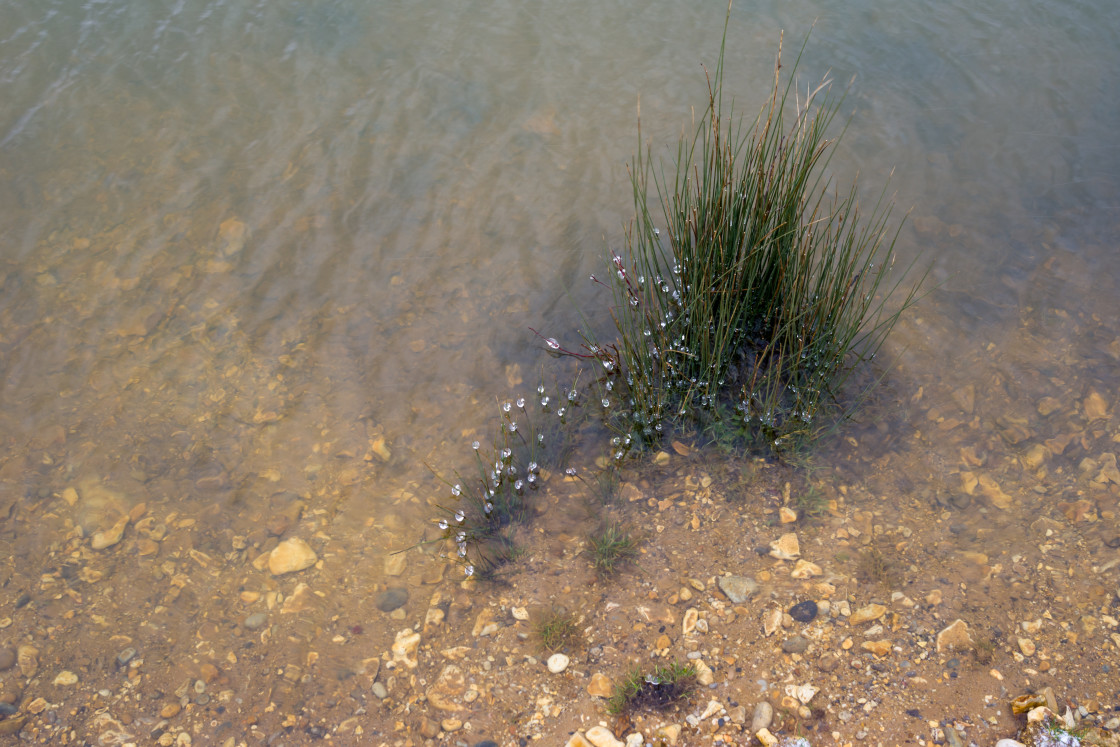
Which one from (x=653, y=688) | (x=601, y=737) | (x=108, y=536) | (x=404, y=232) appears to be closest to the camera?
(x=601, y=737)

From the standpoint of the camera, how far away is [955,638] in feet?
8.78

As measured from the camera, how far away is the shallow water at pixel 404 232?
3543mm

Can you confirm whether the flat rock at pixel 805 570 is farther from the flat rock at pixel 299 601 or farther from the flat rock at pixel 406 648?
the flat rock at pixel 299 601

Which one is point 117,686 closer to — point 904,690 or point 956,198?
point 904,690

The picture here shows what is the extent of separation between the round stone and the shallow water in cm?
75

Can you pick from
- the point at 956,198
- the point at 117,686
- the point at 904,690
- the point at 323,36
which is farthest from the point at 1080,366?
the point at 323,36

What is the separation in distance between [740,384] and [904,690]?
4.91ft

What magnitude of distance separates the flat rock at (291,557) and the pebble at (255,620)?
0.19 metres

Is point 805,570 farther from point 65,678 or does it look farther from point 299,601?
point 65,678

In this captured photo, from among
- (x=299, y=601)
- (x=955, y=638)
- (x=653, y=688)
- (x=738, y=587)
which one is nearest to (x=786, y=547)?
(x=738, y=587)

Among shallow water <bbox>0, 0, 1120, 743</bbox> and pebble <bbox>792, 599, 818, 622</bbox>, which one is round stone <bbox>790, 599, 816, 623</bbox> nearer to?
pebble <bbox>792, 599, 818, 622</bbox>

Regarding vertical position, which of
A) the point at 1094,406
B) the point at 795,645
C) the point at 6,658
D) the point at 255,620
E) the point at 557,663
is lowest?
the point at 6,658

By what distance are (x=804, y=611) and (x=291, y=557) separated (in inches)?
82.6

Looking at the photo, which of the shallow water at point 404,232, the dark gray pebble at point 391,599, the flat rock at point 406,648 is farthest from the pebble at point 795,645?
the dark gray pebble at point 391,599
